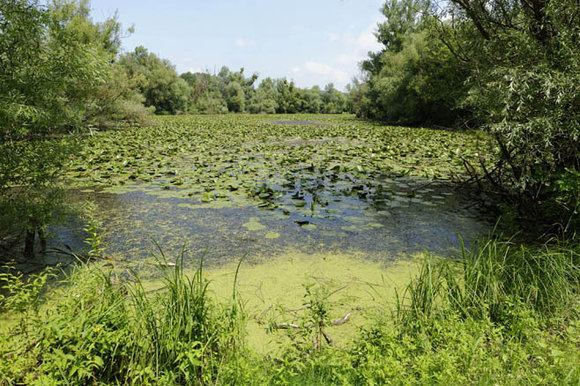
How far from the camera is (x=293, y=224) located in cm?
446

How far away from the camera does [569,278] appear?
8.79ft

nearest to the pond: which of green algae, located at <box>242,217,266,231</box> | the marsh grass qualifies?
green algae, located at <box>242,217,266,231</box>

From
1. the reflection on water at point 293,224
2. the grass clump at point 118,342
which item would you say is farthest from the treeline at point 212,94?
the grass clump at point 118,342

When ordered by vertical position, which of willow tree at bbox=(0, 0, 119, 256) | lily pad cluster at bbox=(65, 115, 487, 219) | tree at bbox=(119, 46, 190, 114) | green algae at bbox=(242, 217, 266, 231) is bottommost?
green algae at bbox=(242, 217, 266, 231)

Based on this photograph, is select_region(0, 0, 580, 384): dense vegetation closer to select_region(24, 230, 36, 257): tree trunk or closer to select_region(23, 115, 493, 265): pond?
select_region(24, 230, 36, 257): tree trunk

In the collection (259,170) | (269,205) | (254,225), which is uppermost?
(259,170)

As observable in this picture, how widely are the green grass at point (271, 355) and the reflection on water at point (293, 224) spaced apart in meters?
1.30

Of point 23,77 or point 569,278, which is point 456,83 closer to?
point 569,278

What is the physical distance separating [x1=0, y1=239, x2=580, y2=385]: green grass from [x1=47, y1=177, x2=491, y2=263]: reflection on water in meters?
1.30

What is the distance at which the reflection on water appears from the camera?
3.74 m

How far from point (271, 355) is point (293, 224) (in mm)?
2410

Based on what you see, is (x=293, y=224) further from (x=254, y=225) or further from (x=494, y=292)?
(x=494, y=292)

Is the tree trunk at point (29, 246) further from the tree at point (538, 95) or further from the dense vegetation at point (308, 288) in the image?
the tree at point (538, 95)

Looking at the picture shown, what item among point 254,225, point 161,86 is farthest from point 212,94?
point 254,225
